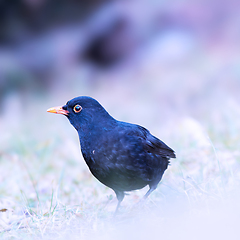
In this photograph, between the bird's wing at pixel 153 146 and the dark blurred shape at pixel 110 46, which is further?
the dark blurred shape at pixel 110 46

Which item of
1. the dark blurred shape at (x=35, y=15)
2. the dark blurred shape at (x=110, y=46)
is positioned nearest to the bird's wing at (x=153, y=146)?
the dark blurred shape at (x=110, y=46)

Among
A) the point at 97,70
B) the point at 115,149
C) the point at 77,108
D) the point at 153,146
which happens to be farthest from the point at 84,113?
the point at 97,70

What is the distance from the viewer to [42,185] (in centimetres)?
461

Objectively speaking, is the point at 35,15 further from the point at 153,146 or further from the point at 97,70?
the point at 153,146

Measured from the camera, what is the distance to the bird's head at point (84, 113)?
280 cm

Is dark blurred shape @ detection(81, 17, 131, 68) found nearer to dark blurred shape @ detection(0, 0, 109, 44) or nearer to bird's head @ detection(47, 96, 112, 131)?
dark blurred shape @ detection(0, 0, 109, 44)

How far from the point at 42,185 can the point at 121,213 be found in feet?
6.70

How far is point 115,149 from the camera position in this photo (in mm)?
2619

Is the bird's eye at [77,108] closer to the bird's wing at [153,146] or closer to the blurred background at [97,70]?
the bird's wing at [153,146]

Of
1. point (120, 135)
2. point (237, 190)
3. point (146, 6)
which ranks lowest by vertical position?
point (237, 190)

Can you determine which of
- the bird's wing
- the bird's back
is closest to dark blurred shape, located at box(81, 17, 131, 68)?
the bird's wing

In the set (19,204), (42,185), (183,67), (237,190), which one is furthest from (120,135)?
(183,67)

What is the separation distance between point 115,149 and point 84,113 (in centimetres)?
47

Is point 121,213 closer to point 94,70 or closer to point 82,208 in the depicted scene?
point 82,208
